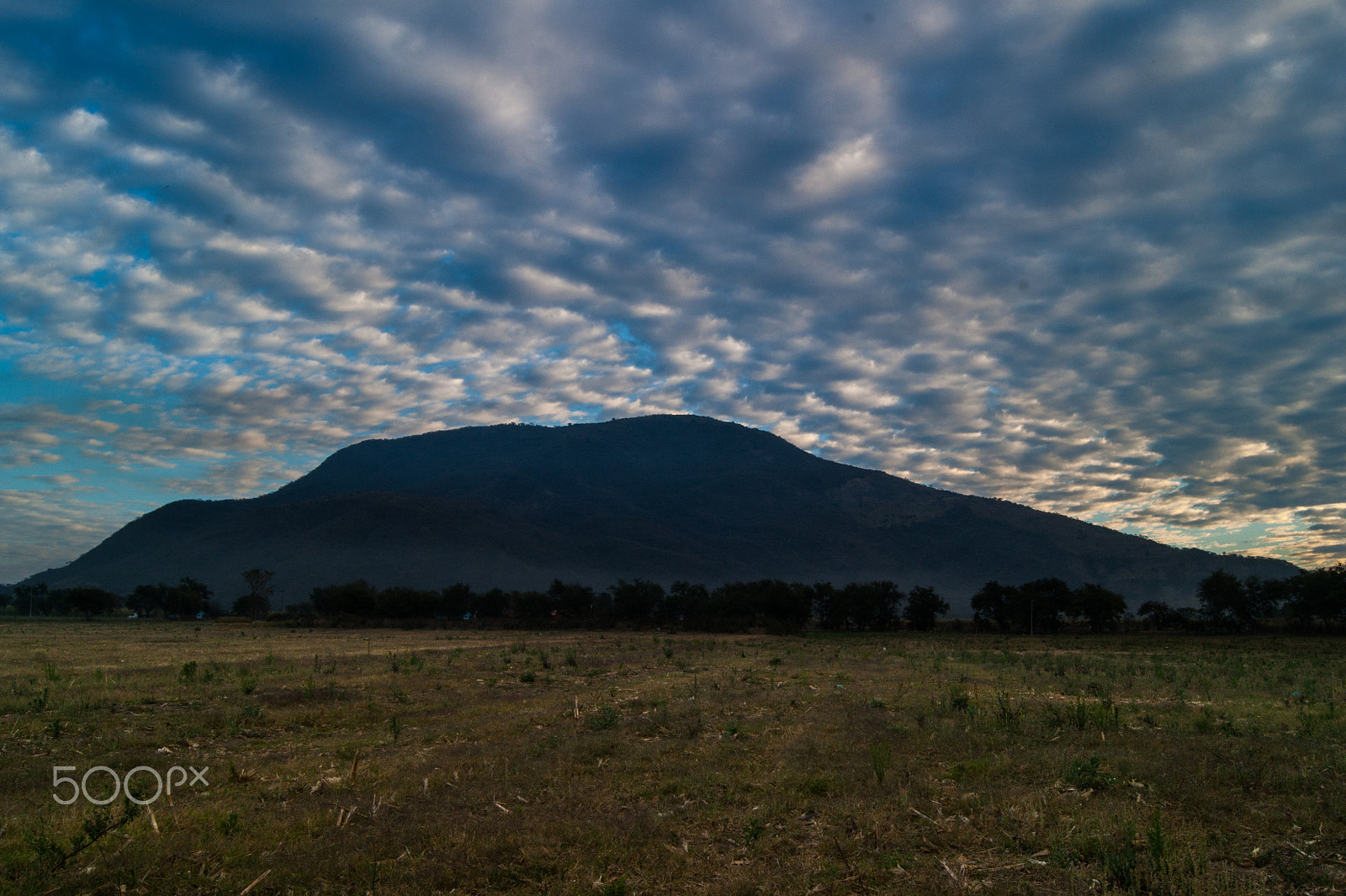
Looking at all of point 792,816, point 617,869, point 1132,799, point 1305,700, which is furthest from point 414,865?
point 1305,700

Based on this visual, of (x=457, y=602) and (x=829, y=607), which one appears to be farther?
(x=457, y=602)

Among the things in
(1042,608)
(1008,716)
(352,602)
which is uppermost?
(1008,716)

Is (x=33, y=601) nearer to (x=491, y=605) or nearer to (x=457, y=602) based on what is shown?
(x=457, y=602)

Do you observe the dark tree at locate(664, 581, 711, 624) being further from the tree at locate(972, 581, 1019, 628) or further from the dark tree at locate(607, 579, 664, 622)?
the tree at locate(972, 581, 1019, 628)

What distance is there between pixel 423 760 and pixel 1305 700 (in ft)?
88.1

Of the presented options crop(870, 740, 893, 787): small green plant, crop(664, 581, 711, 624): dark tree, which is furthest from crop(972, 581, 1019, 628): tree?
crop(870, 740, 893, 787): small green plant

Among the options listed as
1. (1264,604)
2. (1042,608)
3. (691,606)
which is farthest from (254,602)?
(1264,604)

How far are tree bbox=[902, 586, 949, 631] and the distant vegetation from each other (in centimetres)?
18

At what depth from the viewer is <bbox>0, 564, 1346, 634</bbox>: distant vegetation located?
9800 cm

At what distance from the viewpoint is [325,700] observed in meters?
23.8

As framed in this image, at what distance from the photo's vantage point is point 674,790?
13.2 m

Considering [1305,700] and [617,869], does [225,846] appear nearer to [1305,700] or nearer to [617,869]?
[617,869]

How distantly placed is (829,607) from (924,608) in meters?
15.0

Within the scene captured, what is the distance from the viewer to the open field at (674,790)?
9219 mm
